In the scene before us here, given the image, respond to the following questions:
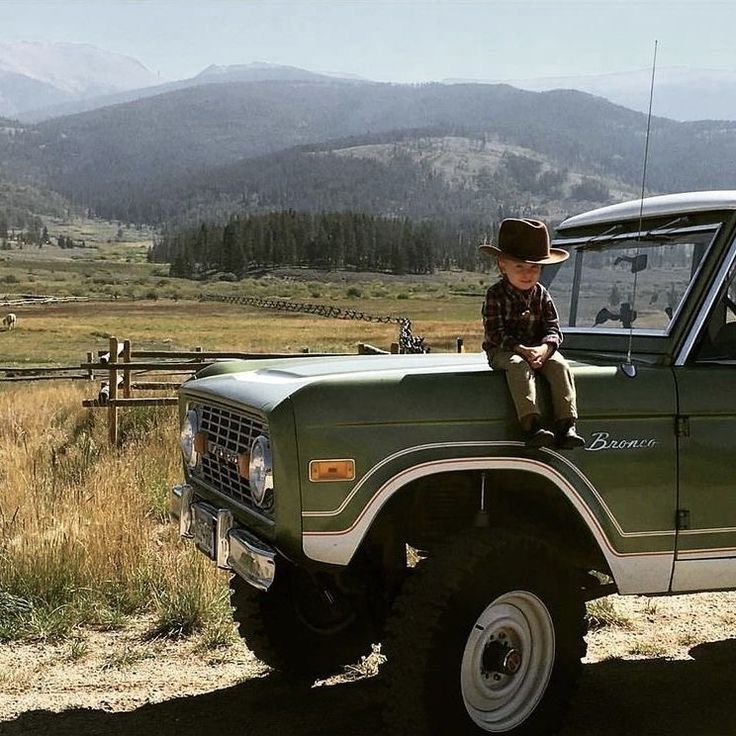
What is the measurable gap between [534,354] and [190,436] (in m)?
1.63

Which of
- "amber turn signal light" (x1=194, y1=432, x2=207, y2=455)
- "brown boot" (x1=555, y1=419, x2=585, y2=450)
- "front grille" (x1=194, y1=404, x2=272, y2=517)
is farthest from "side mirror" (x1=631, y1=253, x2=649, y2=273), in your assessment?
"amber turn signal light" (x1=194, y1=432, x2=207, y2=455)

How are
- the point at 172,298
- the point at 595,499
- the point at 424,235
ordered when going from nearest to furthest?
the point at 595,499 → the point at 172,298 → the point at 424,235

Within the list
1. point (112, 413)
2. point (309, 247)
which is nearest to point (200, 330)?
point (112, 413)

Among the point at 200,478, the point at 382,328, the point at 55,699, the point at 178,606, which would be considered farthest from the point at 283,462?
the point at 382,328

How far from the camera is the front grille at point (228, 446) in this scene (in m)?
3.87

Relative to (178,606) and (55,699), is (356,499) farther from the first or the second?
(178,606)

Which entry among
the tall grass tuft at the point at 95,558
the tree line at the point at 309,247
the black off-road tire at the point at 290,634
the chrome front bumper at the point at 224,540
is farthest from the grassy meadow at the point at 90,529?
the tree line at the point at 309,247

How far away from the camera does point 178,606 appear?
564 centimetres

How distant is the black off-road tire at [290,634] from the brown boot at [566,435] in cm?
158

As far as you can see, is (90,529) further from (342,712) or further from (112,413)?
(112,413)

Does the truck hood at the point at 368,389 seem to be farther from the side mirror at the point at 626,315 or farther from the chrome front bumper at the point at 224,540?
the side mirror at the point at 626,315

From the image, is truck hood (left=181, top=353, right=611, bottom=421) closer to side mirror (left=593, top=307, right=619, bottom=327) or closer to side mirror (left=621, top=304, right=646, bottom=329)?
Result: side mirror (left=621, top=304, right=646, bottom=329)

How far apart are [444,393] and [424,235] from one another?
165 metres

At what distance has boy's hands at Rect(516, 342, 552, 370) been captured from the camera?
3793 millimetres
